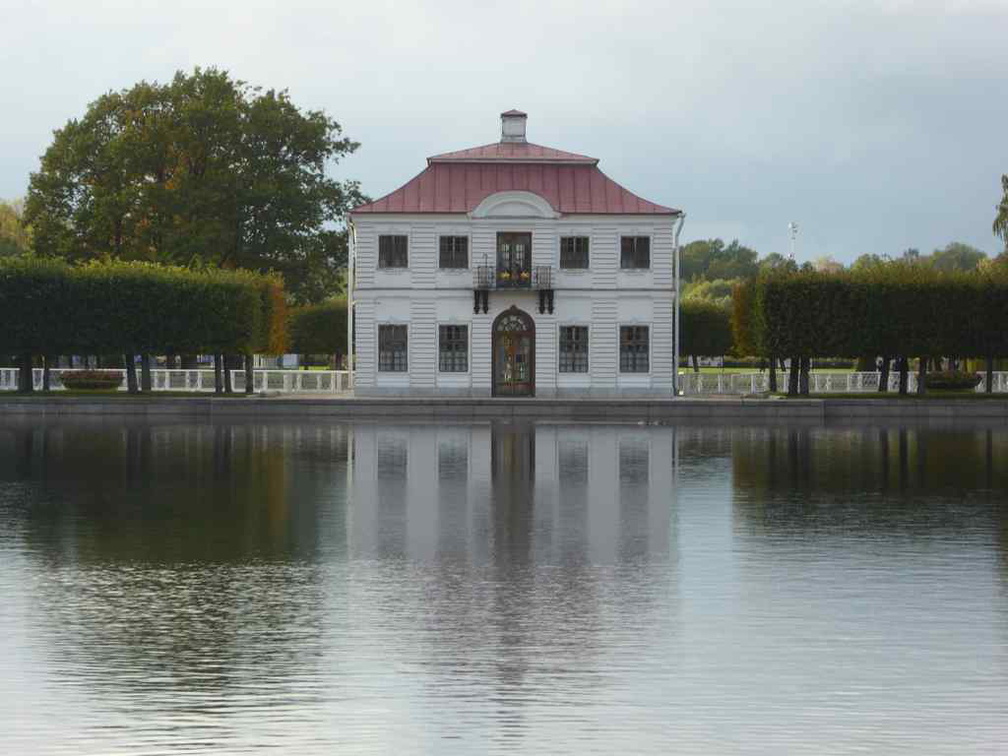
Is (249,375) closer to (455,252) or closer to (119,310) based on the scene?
(119,310)

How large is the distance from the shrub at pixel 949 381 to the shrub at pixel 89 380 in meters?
32.9

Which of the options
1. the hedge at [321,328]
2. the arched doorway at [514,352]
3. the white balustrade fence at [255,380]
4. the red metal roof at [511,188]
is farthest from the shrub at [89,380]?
the hedge at [321,328]

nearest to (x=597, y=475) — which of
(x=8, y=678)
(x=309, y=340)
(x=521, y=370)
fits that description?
(x=8, y=678)

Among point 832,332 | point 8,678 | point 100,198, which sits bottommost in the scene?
point 8,678

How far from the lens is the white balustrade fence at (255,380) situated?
202ft

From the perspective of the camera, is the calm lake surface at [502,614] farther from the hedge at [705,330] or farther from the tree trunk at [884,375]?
the hedge at [705,330]

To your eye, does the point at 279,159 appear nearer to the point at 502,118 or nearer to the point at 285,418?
the point at 502,118

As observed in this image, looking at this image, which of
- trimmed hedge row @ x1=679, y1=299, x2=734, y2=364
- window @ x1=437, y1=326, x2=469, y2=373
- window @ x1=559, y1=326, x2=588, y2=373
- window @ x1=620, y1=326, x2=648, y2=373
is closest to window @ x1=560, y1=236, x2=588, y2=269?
window @ x1=559, y1=326, x2=588, y2=373

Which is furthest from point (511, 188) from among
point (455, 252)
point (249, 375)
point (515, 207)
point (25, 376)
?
point (25, 376)

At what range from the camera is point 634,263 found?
2263 inches

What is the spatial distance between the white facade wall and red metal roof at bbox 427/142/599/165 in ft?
8.86

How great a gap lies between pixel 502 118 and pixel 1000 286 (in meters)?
20.6

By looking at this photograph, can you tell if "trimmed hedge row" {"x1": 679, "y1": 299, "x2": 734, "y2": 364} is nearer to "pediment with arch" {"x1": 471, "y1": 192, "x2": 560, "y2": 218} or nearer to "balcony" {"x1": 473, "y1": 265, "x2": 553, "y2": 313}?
"balcony" {"x1": 473, "y1": 265, "x2": 553, "y2": 313}

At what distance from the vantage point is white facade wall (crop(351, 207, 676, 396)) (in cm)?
5678
